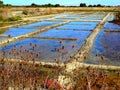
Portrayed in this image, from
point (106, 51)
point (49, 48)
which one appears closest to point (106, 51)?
point (106, 51)

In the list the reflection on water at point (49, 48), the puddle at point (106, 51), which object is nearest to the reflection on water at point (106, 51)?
the puddle at point (106, 51)

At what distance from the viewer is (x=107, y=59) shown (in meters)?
7.93

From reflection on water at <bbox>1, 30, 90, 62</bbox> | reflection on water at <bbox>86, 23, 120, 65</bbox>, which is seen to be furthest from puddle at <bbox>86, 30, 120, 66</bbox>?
reflection on water at <bbox>1, 30, 90, 62</bbox>

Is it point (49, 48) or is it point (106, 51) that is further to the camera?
point (49, 48)

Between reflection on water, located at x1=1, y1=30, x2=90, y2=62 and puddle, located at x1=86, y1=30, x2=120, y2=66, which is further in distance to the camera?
reflection on water, located at x1=1, y1=30, x2=90, y2=62

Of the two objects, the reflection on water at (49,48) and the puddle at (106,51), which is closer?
the puddle at (106,51)

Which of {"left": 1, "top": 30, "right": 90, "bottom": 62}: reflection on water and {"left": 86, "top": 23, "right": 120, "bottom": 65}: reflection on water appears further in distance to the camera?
{"left": 1, "top": 30, "right": 90, "bottom": 62}: reflection on water

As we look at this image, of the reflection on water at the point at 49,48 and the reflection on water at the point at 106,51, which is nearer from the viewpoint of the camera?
the reflection on water at the point at 106,51

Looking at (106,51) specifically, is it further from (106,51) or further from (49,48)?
(49,48)

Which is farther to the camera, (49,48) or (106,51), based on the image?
(49,48)

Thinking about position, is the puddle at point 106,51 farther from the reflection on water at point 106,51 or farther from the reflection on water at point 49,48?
the reflection on water at point 49,48

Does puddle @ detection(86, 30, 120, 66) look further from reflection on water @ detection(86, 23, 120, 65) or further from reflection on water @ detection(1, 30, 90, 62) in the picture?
reflection on water @ detection(1, 30, 90, 62)

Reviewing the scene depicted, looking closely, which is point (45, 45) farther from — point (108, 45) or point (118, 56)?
point (118, 56)

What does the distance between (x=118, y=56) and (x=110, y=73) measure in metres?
2.11
